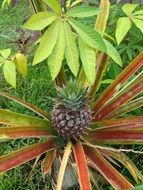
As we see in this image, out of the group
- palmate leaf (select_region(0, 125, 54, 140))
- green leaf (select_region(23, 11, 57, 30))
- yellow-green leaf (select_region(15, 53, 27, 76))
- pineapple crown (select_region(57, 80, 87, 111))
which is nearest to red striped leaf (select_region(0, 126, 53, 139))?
palmate leaf (select_region(0, 125, 54, 140))

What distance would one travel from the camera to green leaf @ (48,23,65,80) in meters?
1.43

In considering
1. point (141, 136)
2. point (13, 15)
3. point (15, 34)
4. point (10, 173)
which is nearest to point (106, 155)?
point (141, 136)

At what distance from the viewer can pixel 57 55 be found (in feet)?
4.83

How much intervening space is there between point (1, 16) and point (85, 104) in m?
2.11

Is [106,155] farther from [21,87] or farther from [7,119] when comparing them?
[21,87]

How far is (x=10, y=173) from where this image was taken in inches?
89.2

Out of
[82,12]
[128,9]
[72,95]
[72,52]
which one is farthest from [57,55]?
[128,9]

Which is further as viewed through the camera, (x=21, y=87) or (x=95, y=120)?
(x=21, y=87)

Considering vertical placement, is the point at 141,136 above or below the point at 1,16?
below

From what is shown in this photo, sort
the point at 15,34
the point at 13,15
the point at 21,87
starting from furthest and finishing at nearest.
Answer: the point at 13,15, the point at 15,34, the point at 21,87

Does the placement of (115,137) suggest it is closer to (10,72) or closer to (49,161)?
(49,161)

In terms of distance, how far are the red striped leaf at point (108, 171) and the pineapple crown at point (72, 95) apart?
0.19m

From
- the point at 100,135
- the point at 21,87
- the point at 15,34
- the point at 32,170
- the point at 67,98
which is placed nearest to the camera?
the point at 67,98

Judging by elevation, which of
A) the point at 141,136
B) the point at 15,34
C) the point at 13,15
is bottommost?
the point at 141,136
